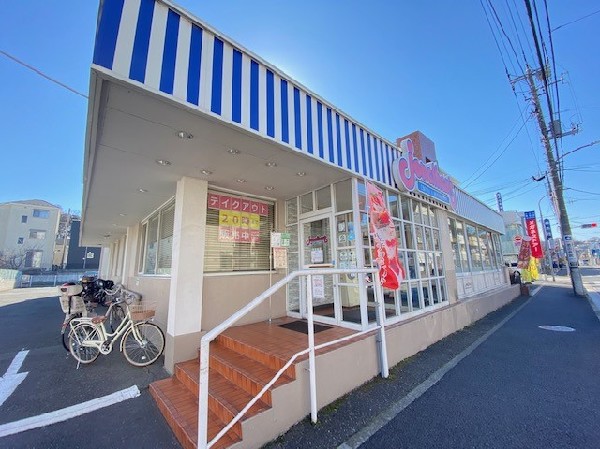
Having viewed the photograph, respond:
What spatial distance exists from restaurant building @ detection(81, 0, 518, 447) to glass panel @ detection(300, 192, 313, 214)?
2 centimetres

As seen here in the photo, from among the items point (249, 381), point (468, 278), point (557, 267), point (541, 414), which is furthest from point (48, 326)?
point (557, 267)

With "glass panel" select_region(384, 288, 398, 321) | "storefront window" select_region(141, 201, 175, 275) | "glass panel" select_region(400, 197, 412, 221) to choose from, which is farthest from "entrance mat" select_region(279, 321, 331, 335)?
"glass panel" select_region(400, 197, 412, 221)

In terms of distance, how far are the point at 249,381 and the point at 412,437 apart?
170 centimetres

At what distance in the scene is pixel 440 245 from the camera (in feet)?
22.3

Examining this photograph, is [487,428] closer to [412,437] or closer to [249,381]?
[412,437]

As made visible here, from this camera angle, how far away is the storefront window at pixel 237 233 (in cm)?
487

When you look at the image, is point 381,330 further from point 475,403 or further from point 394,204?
point 394,204

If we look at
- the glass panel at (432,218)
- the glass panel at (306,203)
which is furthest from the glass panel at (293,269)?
the glass panel at (432,218)

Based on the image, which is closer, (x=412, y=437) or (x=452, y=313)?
(x=412, y=437)

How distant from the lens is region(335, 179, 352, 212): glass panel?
4746 millimetres

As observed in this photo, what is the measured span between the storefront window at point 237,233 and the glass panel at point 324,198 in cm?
123

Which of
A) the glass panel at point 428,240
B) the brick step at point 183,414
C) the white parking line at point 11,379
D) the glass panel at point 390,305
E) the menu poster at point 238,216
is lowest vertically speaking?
the white parking line at point 11,379

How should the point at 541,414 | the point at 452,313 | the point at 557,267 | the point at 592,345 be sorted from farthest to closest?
the point at 557,267 → the point at 452,313 → the point at 592,345 → the point at 541,414

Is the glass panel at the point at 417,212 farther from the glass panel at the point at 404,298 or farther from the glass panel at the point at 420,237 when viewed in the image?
the glass panel at the point at 404,298
